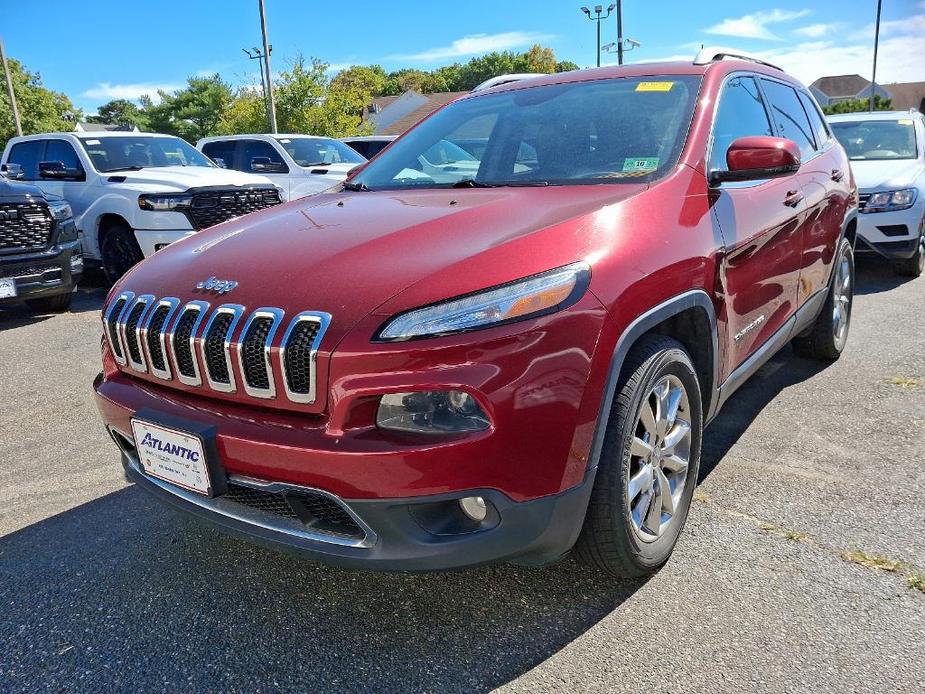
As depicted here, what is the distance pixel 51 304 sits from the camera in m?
7.30

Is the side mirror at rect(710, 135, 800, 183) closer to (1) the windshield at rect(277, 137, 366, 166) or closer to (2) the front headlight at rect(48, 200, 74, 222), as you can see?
(2) the front headlight at rect(48, 200, 74, 222)

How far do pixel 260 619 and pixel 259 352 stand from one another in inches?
35.9

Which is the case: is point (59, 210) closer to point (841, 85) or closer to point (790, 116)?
point (790, 116)

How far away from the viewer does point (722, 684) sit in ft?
6.44

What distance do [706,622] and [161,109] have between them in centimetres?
7631

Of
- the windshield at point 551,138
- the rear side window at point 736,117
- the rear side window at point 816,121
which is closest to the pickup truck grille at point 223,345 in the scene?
the windshield at point 551,138

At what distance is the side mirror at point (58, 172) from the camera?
832cm

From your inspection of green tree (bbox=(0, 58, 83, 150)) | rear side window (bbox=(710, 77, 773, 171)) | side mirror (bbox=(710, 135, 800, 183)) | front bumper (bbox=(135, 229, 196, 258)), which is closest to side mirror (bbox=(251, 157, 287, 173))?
front bumper (bbox=(135, 229, 196, 258))

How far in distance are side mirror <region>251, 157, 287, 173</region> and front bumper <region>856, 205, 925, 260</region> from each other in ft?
24.5

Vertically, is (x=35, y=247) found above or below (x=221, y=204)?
below

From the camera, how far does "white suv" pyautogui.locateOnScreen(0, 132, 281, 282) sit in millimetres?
7719

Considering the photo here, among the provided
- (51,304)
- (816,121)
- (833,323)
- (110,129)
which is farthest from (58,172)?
(110,129)

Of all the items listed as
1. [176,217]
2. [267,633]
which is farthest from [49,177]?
[267,633]

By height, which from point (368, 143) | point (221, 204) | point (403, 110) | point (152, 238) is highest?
point (403, 110)
